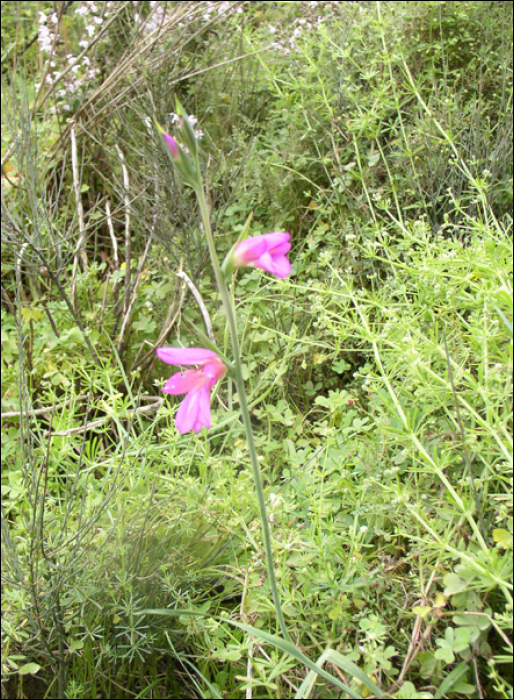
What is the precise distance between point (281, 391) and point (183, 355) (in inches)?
44.0

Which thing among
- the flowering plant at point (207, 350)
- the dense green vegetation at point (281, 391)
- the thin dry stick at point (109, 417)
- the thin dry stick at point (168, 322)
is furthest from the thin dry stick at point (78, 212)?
the flowering plant at point (207, 350)

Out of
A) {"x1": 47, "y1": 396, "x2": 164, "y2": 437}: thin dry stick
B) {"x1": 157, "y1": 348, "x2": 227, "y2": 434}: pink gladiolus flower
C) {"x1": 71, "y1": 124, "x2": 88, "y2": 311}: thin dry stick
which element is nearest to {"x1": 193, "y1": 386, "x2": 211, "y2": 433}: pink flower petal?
{"x1": 157, "y1": 348, "x2": 227, "y2": 434}: pink gladiolus flower

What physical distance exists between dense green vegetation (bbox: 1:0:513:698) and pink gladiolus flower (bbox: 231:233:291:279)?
393mm

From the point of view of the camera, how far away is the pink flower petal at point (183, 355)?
3.08ft

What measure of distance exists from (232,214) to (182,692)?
6.40 feet

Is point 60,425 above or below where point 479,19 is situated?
below

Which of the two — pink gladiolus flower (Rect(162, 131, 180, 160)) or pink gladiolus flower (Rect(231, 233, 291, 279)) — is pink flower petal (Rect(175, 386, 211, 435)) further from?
pink gladiolus flower (Rect(162, 131, 180, 160))

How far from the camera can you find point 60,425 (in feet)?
6.09

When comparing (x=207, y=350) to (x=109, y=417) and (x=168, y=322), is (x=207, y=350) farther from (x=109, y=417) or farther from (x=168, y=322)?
(x=168, y=322)

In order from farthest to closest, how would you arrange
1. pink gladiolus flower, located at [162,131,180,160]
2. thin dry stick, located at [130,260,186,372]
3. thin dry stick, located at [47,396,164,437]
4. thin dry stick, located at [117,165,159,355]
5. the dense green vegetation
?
thin dry stick, located at [117,165,159,355] → thin dry stick, located at [130,260,186,372] → thin dry stick, located at [47,396,164,437] → the dense green vegetation → pink gladiolus flower, located at [162,131,180,160]

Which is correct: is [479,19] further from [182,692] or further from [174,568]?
[182,692]

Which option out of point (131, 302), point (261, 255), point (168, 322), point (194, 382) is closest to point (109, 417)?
point (168, 322)

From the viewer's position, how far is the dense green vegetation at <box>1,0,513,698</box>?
4.01 ft

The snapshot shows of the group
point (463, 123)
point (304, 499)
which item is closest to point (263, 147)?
point (463, 123)
